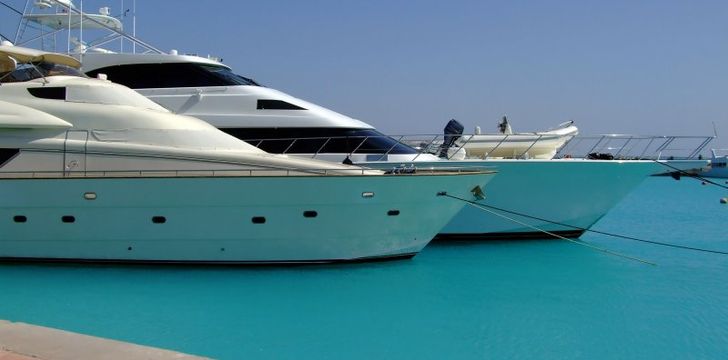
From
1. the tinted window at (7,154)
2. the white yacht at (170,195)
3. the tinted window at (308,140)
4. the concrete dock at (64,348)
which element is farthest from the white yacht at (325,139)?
the concrete dock at (64,348)

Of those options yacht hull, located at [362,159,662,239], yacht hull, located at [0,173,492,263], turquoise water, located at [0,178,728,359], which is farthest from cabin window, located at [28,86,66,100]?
yacht hull, located at [362,159,662,239]

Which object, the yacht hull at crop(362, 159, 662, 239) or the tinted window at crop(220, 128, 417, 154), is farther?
the yacht hull at crop(362, 159, 662, 239)

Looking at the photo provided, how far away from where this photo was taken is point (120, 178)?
1042cm

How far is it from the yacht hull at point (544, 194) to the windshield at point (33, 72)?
7.40 m

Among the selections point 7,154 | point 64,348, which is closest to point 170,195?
point 7,154

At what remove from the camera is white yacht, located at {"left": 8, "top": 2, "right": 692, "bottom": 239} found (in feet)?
44.8

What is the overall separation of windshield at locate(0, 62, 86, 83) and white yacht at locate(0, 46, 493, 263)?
1.90 feet

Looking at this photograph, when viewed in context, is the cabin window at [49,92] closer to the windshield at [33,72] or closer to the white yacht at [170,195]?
the white yacht at [170,195]

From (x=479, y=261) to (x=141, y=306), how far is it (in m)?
6.88

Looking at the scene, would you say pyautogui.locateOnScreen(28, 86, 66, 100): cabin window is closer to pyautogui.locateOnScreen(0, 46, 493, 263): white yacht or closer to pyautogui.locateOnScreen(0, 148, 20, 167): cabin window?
pyautogui.locateOnScreen(0, 46, 493, 263): white yacht

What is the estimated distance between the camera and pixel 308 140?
1370 centimetres

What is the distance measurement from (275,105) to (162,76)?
253cm

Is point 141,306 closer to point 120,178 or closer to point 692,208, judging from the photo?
point 120,178

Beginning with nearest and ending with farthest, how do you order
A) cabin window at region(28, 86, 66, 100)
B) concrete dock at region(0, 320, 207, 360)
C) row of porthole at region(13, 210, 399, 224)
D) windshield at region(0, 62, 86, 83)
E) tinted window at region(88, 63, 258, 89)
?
1. concrete dock at region(0, 320, 207, 360)
2. row of porthole at region(13, 210, 399, 224)
3. cabin window at region(28, 86, 66, 100)
4. windshield at region(0, 62, 86, 83)
5. tinted window at region(88, 63, 258, 89)
